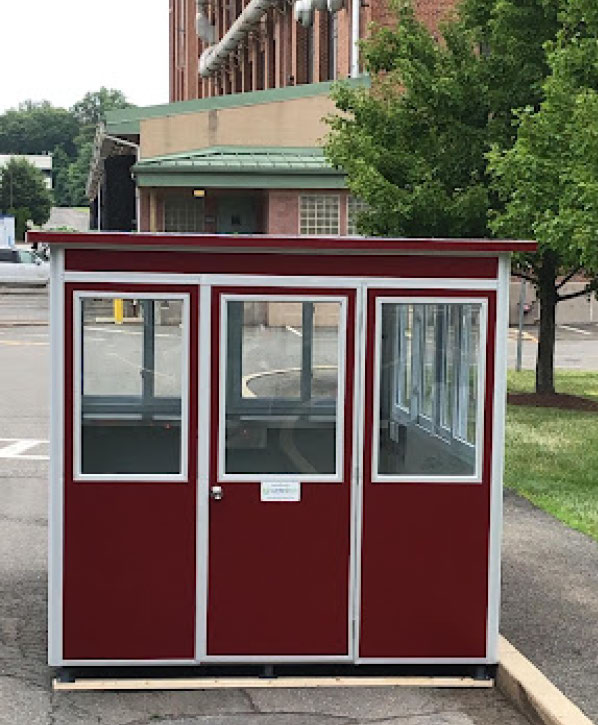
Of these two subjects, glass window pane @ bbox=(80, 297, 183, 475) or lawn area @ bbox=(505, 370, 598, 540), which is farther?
lawn area @ bbox=(505, 370, 598, 540)

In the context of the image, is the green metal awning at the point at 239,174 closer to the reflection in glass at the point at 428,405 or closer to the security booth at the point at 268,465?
the reflection in glass at the point at 428,405

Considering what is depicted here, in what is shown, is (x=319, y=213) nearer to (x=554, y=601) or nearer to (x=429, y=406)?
(x=554, y=601)

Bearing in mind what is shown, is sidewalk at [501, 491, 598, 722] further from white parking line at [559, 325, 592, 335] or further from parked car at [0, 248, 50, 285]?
parked car at [0, 248, 50, 285]

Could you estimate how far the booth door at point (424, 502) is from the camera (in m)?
7.48

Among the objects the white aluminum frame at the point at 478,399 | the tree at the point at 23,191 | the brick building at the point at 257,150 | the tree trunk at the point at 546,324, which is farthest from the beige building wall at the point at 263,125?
the tree at the point at 23,191

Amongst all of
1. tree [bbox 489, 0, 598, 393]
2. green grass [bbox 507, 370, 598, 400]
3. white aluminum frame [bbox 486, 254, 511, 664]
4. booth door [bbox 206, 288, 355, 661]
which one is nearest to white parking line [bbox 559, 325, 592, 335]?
green grass [bbox 507, 370, 598, 400]

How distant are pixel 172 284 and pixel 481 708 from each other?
2862 mm

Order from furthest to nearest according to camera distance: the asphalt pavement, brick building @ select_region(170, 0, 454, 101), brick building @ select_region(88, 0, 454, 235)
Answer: brick building @ select_region(170, 0, 454, 101) < brick building @ select_region(88, 0, 454, 235) < the asphalt pavement

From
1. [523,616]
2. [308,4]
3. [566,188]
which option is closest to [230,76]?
[308,4]

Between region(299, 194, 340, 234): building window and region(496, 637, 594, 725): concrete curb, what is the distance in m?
30.7

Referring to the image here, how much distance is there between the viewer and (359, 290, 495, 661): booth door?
748cm

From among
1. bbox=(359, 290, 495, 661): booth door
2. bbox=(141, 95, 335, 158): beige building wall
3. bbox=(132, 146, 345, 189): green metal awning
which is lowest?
bbox=(359, 290, 495, 661): booth door

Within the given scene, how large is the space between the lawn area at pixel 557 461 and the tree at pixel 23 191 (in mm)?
133645

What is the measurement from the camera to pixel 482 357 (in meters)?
7.51
